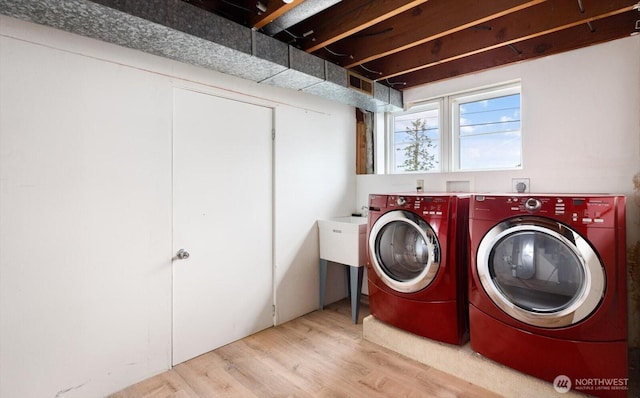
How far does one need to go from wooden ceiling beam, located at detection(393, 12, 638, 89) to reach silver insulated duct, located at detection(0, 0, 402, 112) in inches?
36.2

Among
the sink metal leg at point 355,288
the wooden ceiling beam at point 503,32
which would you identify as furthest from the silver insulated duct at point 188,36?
the sink metal leg at point 355,288

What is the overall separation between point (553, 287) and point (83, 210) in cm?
262

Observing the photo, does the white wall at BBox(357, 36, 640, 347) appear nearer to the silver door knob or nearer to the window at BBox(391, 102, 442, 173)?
the window at BBox(391, 102, 442, 173)

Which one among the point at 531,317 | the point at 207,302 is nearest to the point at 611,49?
the point at 531,317

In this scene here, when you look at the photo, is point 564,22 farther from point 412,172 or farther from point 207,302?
point 207,302

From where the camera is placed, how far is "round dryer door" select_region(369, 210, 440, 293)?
206cm

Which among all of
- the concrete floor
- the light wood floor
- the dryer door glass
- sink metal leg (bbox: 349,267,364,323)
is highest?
the dryer door glass

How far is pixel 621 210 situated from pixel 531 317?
675 mm

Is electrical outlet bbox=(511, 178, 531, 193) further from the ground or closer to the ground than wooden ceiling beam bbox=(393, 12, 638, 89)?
closer to the ground

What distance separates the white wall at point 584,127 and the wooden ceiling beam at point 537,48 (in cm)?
5

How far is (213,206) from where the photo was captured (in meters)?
2.27

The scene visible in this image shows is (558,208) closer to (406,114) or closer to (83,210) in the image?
(406,114)

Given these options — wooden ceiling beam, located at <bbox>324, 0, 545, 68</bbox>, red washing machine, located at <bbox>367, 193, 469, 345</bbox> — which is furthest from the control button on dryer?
wooden ceiling beam, located at <bbox>324, 0, 545, 68</bbox>

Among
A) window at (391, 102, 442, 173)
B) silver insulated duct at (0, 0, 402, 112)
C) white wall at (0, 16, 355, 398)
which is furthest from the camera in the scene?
window at (391, 102, 442, 173)
